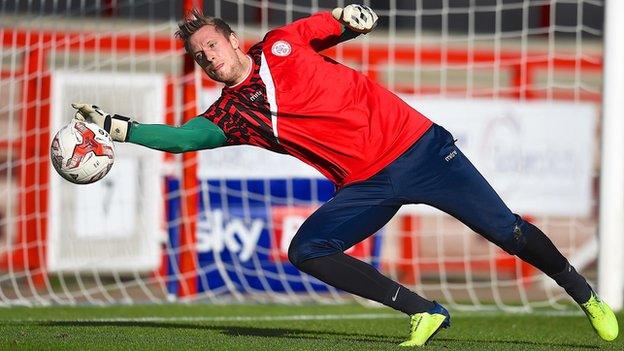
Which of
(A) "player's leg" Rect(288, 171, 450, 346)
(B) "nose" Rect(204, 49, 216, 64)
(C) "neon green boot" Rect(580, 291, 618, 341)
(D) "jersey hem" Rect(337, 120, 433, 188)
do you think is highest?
Result: (B) "nose" Rect(204, 49, 216, 64)

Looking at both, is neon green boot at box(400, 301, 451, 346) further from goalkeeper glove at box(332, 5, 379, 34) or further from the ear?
the ear

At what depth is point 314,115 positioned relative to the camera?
20.9 ft

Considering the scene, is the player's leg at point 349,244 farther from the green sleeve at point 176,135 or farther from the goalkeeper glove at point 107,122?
the goalkeeper glove at point 107,122

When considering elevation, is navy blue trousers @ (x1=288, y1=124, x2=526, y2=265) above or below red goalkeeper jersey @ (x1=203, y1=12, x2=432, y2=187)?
below

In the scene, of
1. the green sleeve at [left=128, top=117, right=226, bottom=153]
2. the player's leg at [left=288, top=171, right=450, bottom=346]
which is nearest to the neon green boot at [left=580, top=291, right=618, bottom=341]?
the player's leg at [left=288, top=171, right=450, bottom=346]

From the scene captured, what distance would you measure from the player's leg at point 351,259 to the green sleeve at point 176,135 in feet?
2.17

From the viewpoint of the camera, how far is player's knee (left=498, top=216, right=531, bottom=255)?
6488 millimetres

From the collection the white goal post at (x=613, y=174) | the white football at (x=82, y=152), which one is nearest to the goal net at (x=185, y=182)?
the white goal post at (x=613, y=174)

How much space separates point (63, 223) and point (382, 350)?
5860 mm

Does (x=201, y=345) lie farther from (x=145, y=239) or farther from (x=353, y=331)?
(x=145, y=239)

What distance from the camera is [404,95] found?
11.5m

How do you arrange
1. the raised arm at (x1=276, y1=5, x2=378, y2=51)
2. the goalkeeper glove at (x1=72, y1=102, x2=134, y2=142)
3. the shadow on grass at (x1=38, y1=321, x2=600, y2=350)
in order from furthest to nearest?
the shadow on grass at (x1=38, y1=321, x2=600, y2=350), the raised arm at (x1=276, y1=5, x2=378, y2=51), the goalkeeper glove at (x1=72, y1=102, x2=134, y2=142)

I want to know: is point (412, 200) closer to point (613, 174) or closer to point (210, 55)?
point (210, 55)

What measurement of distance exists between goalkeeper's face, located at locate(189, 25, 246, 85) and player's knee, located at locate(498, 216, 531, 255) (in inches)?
62.7
